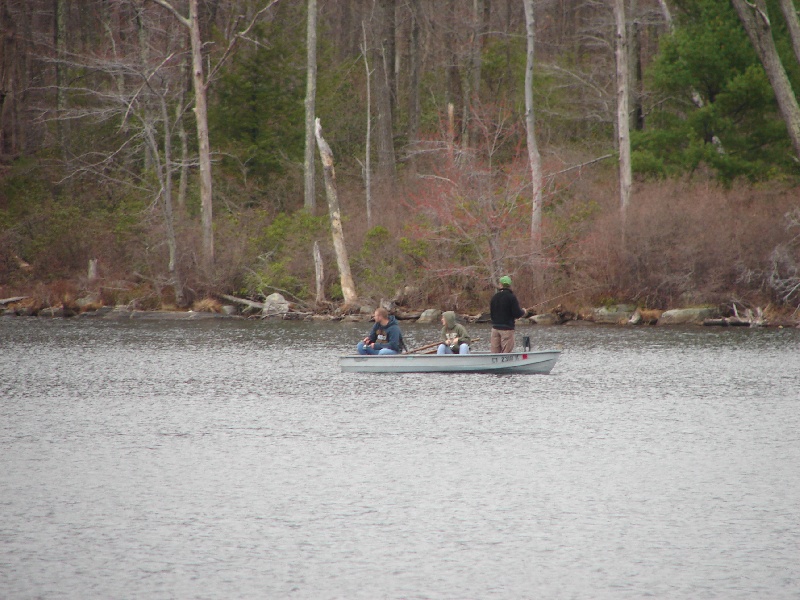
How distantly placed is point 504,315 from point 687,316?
54.1 ft

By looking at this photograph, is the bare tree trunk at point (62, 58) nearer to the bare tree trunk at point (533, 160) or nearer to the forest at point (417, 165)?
the forest at point (417, 165)

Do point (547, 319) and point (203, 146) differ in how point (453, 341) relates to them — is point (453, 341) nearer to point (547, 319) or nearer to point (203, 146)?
point (547, 319)

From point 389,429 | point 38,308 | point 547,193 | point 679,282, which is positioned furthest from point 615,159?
point 389,429

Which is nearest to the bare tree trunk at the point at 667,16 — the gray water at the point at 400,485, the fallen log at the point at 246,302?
the fallen log at the point at 246,302

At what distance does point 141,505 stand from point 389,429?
5.12m

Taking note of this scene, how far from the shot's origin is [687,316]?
36312 mm

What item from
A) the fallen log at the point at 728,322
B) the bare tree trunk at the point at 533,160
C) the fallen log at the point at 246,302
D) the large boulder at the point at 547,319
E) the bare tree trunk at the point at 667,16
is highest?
the bare tree trunk at the point at 667,16

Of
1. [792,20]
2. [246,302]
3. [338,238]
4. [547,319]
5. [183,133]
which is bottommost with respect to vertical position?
[547,319]

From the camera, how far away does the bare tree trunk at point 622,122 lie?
129ft

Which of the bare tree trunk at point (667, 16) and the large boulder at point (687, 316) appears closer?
the large boulder at point (687, 316)

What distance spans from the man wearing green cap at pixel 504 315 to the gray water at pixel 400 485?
108 centimetres

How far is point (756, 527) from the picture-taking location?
9.46 m

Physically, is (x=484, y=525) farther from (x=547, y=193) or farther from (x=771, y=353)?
(x=547, y=193)

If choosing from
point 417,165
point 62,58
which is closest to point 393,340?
point 417,165
